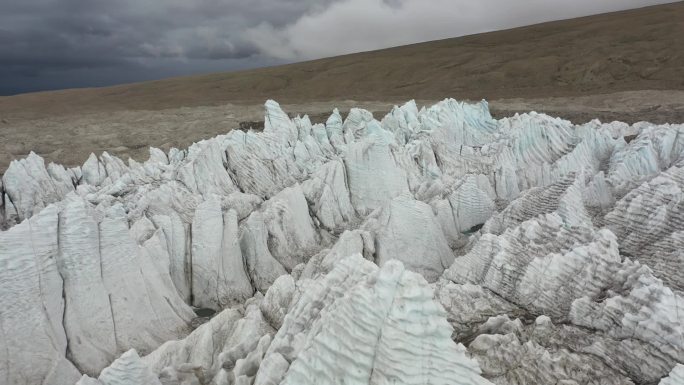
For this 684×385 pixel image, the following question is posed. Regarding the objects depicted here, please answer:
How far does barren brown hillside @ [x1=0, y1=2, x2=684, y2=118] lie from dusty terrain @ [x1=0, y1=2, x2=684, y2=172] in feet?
0.80

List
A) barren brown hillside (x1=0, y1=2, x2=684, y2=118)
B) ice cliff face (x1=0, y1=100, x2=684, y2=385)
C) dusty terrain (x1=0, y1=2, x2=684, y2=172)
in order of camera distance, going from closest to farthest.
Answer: ice cliff face (x1=0, y1=100, x2=684, y2=385) < dusty terrain (x1=0, y1=2, x2=684, y2=172) < barren brown hillside (x1=0, y1=2, x2=684, y2=118)

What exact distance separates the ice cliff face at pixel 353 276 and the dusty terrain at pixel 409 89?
23449mm

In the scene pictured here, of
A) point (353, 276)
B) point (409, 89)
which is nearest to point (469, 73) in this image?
point (409, 89)

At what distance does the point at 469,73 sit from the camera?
79.7m

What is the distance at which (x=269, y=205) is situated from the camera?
1544 centimetres

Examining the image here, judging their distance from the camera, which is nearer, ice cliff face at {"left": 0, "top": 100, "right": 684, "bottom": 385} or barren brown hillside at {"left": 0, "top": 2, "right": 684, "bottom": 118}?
ice cliff face at {"left": 0, "top": 100, "right": 684, "bottom": 385}

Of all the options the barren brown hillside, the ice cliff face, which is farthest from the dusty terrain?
the ice cliff face

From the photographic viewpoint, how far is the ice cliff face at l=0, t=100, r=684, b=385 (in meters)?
5.64

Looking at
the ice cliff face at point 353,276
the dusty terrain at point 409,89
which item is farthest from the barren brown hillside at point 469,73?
the ice cliff face at point 353,276

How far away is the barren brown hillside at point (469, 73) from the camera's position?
218ft

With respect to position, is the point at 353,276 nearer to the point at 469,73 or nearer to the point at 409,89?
the point at 409,89

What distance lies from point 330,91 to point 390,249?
242 ft

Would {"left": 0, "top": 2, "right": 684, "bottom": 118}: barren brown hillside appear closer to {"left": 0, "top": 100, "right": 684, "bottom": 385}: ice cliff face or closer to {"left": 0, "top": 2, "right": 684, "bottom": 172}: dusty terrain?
{"left": 0, "top": 2, "right": 684, "bottom": 172}: dusty terrain

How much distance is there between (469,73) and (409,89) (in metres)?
10.9
